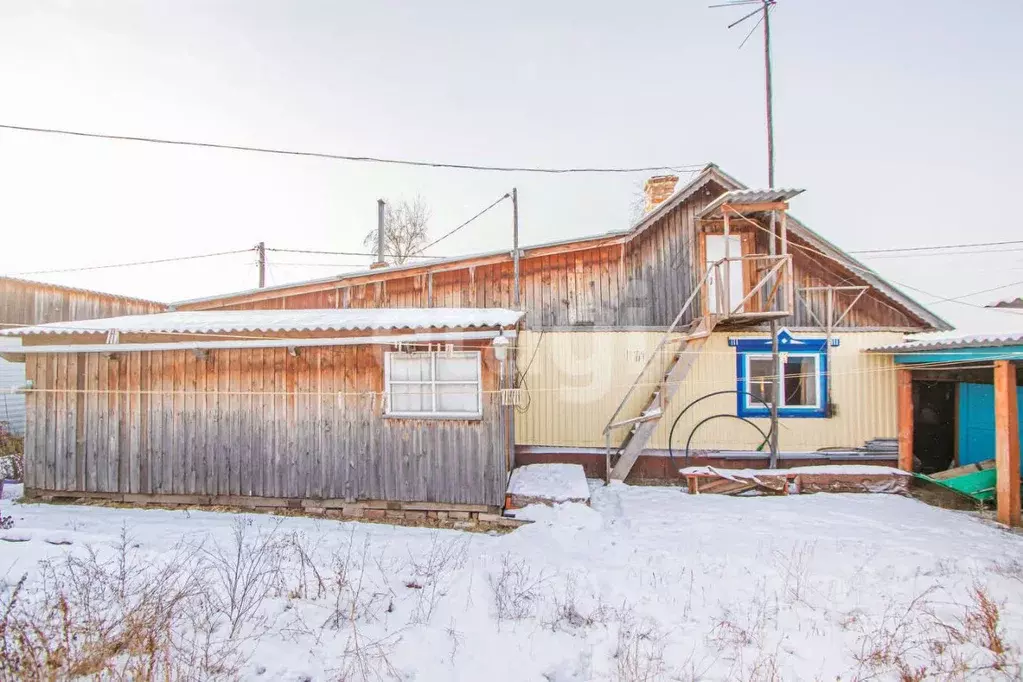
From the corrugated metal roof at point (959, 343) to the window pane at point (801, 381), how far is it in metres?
1.22

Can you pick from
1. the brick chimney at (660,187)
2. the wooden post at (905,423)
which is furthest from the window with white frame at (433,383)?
the wooden post at (905,423)

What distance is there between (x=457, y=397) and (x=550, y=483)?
7.99 feet

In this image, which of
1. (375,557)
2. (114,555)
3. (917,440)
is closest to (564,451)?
(375,557)

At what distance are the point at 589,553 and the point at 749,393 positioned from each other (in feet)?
20.2

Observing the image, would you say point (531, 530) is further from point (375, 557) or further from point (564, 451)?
point (564, 451)

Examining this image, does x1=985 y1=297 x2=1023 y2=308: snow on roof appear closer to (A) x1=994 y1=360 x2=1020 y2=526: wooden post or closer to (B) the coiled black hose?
(A) x1=994 y1=360 x2=1020 y2=526: wooden post

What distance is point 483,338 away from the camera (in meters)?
7.81

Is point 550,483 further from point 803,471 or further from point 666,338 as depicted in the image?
point 803,471

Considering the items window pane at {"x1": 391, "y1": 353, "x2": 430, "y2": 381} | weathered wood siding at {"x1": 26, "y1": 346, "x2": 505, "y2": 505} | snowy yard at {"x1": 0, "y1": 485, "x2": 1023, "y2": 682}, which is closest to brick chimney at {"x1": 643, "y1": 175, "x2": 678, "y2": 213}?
weathered wood siding at {"x1": 26, "y1": 346, "x2": 505, "y2": 505}

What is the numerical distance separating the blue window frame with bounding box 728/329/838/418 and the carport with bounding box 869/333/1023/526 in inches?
42.9

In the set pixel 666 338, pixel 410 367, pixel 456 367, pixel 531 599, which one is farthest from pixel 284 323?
pixel 666 338

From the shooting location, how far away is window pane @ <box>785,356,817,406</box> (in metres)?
10.6

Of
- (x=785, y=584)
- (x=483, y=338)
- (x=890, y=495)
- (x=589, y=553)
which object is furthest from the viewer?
(x=890, y=495)

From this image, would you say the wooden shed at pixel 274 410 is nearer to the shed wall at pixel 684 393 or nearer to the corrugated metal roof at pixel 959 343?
the shed wall at pixel 684 393
